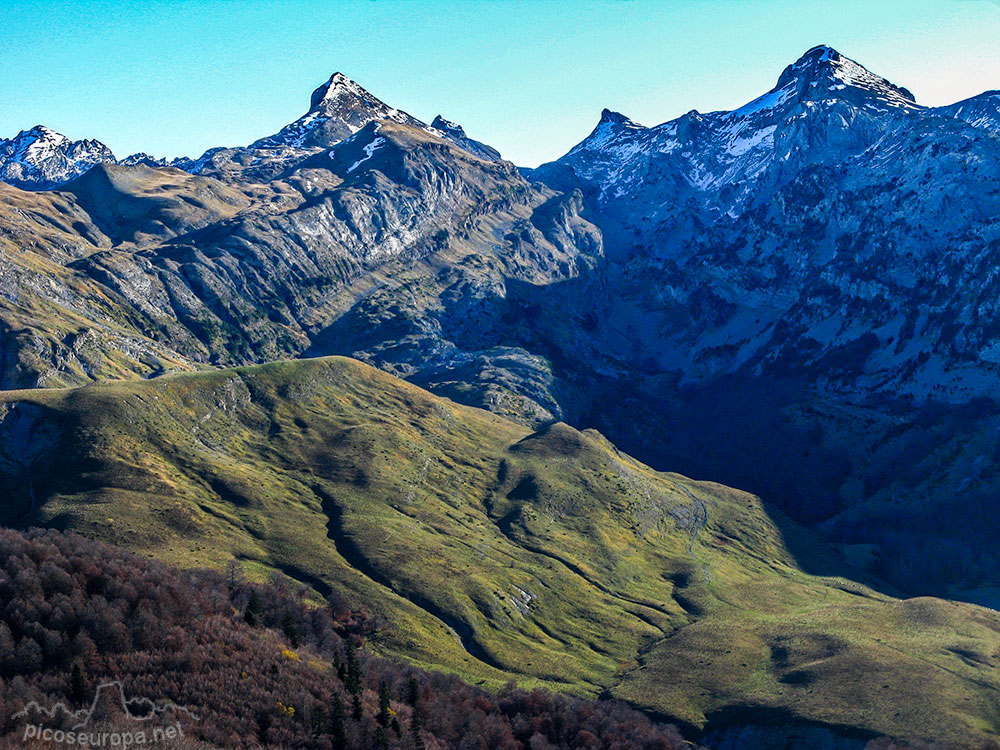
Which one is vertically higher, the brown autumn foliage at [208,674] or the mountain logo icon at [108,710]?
the brown autumn foliage at [208,674]

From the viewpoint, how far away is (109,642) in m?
152

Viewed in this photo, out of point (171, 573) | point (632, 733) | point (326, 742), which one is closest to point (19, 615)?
point (171, 573)

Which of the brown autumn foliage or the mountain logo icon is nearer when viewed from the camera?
the mountain logo icon

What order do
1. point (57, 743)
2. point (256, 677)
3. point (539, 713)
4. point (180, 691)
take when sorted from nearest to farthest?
point (57, 743)
point (180, 691)
point (256, 677)
point (539, 713)

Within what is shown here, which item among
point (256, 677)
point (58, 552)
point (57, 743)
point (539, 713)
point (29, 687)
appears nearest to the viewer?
A: point (57, 743)

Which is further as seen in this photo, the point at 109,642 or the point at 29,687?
the point at 109,642

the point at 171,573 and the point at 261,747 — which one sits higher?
the point at 171,573

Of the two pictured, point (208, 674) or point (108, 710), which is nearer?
point (108, 710)

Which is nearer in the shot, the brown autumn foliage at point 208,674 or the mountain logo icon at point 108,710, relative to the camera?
the mountain logo icon at point 108,710

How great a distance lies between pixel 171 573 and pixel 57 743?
249 feet

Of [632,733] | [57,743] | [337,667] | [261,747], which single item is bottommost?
[57,743]

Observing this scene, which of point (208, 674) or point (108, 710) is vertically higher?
point (208, 674)

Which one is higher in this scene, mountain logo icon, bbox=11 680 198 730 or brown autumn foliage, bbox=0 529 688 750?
brown autumn foliage, bbox=0 529 688 750

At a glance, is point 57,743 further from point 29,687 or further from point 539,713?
point 539,713
